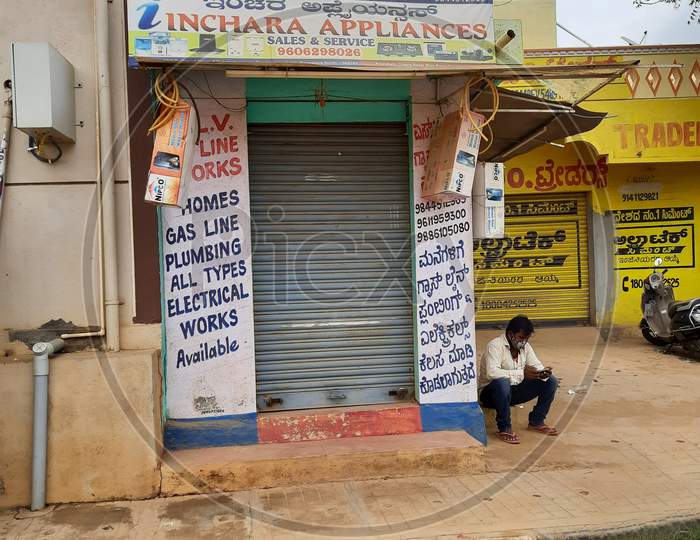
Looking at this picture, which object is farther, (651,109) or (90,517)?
(651,109)

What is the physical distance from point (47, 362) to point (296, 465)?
1.90 metres

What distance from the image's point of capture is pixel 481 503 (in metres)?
4.57

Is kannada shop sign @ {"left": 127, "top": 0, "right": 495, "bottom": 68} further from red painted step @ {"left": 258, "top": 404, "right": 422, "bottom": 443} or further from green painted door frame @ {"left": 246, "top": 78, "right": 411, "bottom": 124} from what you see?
red painted step @ {"left": 258, "top": 404, "right": 422, "bottom": 443}

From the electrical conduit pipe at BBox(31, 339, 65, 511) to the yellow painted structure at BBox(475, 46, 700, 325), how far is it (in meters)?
9.41

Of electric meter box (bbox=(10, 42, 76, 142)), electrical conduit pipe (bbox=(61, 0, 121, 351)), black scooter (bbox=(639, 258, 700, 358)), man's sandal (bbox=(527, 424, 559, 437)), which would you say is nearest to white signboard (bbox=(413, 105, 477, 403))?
man's sandal (bbox=(527, 424, 559, 437))

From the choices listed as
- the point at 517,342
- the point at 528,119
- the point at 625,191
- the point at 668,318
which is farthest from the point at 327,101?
the point at 625,191

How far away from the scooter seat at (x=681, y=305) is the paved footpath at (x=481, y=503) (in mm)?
3946

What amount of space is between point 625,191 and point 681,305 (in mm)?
3325

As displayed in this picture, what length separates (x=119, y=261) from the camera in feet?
16.2

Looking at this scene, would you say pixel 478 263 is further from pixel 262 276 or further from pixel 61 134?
pixel 61 134

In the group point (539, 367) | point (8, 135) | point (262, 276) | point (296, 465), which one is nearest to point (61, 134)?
point (8, 135)

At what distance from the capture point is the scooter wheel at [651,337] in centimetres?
1084

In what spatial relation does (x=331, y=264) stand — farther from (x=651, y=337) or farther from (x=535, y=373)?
(x=651, y=337)

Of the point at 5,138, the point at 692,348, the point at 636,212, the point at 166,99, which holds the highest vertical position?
the point at 166,99
